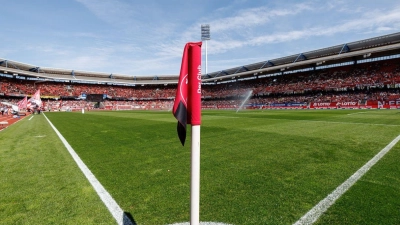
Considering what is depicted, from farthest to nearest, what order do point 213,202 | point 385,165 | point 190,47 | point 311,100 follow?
point 311,100, point 385,165, point 213,202, point 190,47

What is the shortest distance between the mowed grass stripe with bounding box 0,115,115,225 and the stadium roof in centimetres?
5291

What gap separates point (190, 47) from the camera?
6.90 feet

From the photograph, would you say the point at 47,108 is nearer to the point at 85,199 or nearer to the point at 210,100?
the point at 210,100

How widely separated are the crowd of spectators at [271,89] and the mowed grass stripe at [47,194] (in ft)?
164

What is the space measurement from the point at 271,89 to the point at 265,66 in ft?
22.8

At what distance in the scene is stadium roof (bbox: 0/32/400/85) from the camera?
43719 mm

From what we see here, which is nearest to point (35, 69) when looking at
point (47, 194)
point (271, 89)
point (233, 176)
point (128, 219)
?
point (271, 89)

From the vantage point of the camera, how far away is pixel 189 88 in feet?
6.89

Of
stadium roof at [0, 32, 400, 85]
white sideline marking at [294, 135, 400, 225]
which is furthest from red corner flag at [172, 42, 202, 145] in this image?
stadium roof at [0, 32, 400, 85]

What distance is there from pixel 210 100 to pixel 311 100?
3857cm

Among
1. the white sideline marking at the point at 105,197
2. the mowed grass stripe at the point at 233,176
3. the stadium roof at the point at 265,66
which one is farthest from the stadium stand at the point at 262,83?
the white sideline marking at the point at 105,197

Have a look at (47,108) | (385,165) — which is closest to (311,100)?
(385,165)

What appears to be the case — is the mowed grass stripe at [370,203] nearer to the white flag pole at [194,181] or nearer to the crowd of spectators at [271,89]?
the white flag pole at [194,181]

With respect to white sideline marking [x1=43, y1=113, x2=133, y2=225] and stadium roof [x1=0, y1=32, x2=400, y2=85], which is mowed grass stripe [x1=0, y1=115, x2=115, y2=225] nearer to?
white sideline marking [x1=43, y1=113, x2=133, y2=225]
